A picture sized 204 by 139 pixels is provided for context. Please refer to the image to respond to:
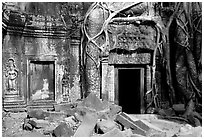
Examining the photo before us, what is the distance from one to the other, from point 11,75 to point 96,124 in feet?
9.75

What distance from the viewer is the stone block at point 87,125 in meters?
4.68

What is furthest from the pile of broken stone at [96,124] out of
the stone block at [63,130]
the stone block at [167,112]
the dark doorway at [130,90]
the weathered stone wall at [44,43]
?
the dark doorway at [130,90]

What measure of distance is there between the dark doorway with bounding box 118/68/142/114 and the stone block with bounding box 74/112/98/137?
2.77 m

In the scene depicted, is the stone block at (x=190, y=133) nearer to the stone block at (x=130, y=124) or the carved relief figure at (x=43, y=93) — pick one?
the stone block at (x=130, y=124)

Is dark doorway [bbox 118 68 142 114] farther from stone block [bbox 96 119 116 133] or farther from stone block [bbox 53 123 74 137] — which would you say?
stone block [bbox 53 123 74 137]

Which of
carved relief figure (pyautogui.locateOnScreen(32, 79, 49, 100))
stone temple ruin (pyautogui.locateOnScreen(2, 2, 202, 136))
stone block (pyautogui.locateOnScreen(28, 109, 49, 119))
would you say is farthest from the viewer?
carved relief figure (pyautogui.locateOnScreen(32, 79, 49, 100))

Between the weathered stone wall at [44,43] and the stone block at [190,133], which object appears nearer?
the stone block at [190,133]

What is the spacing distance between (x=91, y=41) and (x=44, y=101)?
226 cm

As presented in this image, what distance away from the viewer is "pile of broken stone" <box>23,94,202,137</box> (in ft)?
15.3

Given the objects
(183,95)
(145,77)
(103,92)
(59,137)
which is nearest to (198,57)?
(183,95)

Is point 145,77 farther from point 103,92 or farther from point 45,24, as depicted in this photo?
point 45,24

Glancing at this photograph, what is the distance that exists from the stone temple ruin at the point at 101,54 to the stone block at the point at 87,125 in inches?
48.1

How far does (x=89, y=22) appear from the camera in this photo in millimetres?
7379

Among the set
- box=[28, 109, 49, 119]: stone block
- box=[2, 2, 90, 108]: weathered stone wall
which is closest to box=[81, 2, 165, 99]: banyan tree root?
box=[2, 2, 90, 108]: weathered stone wall
